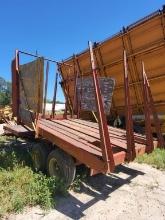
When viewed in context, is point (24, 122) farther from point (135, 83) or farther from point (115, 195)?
point (135, 83)

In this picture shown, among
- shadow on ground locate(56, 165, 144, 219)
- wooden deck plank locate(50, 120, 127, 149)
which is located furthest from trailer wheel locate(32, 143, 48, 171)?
shadow on ground locate(56, 165, 144, 219)

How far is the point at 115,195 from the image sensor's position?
4.71 metres

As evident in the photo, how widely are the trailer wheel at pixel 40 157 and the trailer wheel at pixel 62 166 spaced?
1.11 feet

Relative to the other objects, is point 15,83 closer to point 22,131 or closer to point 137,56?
point 22,131

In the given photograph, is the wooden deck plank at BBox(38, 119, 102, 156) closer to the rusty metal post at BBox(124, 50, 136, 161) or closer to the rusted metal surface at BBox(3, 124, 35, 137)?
the rusty metal post at BBox(124, 50, 136, 161)

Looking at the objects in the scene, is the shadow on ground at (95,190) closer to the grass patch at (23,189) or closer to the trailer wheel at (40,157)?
the grass patch at (23,189)

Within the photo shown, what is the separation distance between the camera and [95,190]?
4.95 metres

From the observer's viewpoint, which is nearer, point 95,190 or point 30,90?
point 95,190

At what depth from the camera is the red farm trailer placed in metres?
3.67

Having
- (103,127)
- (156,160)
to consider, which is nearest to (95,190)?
(103,127)

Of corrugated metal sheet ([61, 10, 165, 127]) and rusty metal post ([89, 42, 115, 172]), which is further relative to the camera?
corrugated metal sheet ([61, 10, 165, 127])

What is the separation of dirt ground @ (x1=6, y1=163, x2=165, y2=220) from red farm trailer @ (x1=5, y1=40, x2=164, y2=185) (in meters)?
0.52

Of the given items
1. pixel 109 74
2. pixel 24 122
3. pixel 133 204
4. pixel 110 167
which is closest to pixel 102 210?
pixel 133 204

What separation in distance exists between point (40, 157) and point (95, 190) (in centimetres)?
145
